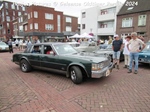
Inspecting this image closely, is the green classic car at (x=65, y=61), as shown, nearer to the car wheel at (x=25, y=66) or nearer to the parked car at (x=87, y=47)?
the car wheel at (x=25, y=66)

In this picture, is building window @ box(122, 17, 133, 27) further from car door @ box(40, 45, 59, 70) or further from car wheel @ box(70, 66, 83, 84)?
car wheel @ box(70, 66, 83, 84)

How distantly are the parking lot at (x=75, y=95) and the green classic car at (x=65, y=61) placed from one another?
17.4 inches

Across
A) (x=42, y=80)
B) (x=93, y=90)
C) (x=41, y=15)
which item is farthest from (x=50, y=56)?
(x=41, y=15)

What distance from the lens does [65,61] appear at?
454cm

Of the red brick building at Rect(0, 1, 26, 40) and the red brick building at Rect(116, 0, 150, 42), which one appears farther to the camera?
the red brick building at Rect(0, 1, 26, 40)

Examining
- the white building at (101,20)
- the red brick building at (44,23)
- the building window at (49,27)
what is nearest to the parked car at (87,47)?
the white building at (101,20)

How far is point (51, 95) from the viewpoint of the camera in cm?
355

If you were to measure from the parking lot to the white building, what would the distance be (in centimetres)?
2221

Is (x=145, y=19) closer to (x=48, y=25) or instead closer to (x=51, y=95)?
(x=51, y=95)

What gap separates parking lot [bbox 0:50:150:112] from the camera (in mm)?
2918

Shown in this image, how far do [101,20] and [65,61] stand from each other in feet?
81.1

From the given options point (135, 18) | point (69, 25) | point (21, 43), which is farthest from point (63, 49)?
point (69, 25)

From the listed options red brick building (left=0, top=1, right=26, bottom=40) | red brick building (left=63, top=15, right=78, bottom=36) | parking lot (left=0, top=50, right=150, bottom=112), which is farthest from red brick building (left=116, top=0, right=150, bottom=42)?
red brick building (left=0, top=1, right=26, bottom=40)

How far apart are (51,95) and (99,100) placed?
1.39 metres
